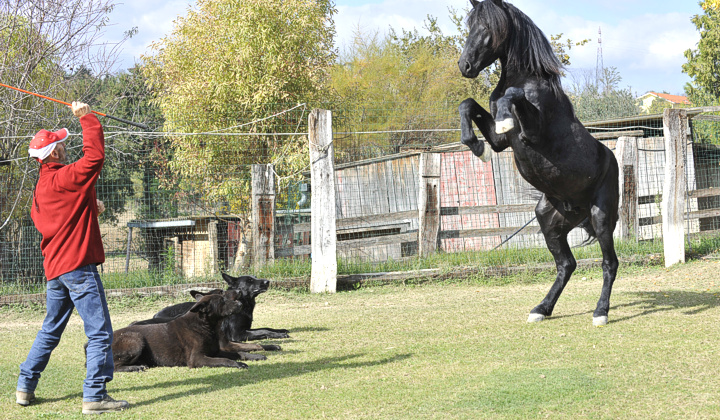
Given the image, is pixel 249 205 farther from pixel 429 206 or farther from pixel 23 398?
pixel 23 398

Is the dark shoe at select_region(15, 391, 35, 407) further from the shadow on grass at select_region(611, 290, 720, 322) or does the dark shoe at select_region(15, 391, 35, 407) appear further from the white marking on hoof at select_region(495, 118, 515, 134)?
the shadow on grass at select_region(611, 290, 720, 322)

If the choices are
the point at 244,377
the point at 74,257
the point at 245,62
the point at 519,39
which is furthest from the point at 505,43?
the point at 245,62

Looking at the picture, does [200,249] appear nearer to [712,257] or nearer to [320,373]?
[320,373]

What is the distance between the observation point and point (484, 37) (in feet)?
19.7

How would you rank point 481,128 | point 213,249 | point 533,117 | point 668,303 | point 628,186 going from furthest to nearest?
point 628,186 < point 213,249 < point 668,303 < point 481,128 < point 533,117

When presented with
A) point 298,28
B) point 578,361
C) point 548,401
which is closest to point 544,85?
A: point 578,361

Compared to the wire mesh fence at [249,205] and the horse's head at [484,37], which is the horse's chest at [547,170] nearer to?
the horse's head at [484,37]

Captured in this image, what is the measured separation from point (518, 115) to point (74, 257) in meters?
3.92

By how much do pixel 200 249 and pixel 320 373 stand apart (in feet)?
21.3

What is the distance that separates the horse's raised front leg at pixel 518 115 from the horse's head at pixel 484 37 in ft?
1.39

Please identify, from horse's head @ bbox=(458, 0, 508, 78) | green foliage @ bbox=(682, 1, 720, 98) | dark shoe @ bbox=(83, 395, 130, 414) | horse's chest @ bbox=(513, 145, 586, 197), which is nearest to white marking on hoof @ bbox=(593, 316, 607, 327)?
horse's chest @ bbox=(513, 145, 586, 197)

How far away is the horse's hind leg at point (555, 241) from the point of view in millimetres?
6880

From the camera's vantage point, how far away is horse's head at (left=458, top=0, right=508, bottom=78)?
236 inches

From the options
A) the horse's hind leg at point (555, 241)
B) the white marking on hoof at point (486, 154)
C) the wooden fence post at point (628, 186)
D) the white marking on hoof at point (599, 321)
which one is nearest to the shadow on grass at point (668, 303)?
the horse's hind leg at point (555, 241)
